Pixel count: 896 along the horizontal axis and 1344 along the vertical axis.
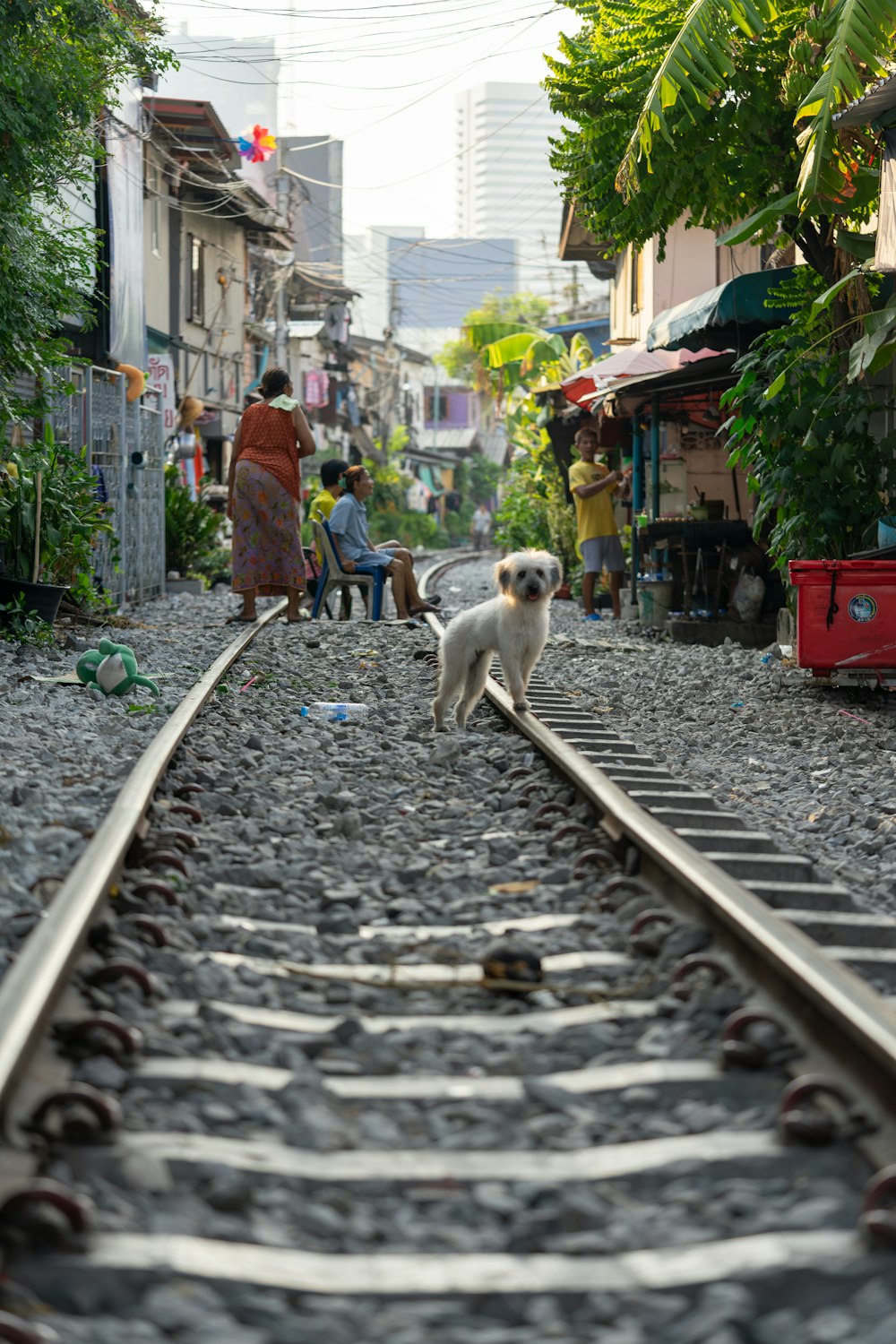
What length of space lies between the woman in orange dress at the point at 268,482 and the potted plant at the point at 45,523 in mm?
1601

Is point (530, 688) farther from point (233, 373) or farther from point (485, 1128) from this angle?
point (233, 373)

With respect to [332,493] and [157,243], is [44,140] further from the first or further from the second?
[157,243]

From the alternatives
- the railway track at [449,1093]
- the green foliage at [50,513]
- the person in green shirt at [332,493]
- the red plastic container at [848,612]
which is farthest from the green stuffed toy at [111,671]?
the person in green shirt at [332,493]

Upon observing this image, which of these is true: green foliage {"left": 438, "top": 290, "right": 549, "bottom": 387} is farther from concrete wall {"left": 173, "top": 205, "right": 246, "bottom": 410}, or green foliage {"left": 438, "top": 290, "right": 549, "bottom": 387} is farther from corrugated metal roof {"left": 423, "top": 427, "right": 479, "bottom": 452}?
concrete wall {"left": 173, "top": 205, "right": 246, "bottom": 410}

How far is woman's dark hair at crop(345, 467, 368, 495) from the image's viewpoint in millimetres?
14133

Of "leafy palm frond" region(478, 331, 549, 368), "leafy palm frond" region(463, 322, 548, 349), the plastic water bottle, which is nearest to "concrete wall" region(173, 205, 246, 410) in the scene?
"leafy palm frond" region(463, 322, 548, 349)

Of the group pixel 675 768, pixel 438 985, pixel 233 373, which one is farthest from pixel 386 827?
pixel 233 373

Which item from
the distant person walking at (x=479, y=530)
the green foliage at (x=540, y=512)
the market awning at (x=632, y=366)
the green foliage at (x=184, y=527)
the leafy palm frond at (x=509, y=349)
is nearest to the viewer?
the market awning at (x=632, y=366)

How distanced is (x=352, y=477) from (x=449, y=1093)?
11.5 metres

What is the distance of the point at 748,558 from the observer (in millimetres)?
15289

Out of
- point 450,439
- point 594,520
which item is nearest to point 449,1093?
point 594,520

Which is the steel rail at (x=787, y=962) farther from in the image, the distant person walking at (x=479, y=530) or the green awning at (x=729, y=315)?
the distant person walking at (x=479, y=530)

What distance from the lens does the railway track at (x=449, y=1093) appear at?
227 cm

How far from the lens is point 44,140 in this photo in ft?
39.4
